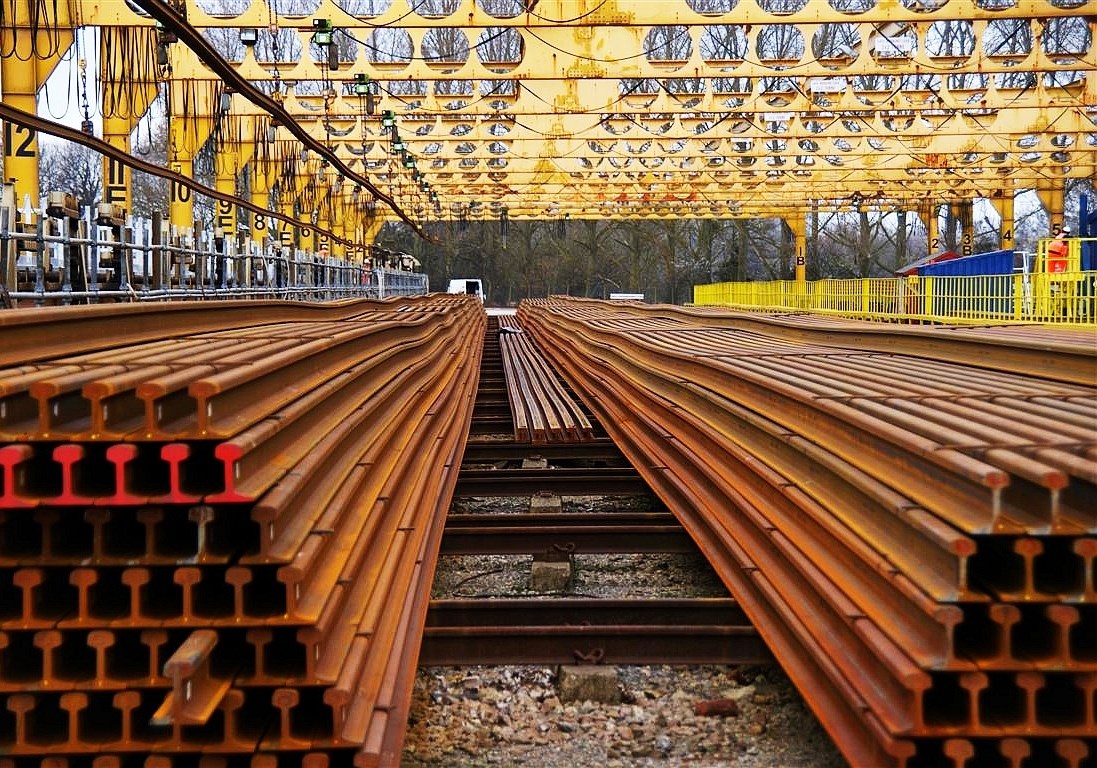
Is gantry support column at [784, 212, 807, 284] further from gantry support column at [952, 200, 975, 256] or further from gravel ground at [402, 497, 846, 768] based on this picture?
gravel ground at [402, 497, 846, 768]

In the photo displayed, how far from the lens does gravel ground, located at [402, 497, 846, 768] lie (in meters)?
4.32

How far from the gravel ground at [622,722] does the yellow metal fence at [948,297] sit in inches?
439

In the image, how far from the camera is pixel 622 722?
4.66 metres

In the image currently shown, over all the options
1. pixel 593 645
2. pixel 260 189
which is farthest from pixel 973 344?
pixel 260 189

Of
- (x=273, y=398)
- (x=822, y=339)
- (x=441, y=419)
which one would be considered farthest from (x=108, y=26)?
(x=273, y=398)

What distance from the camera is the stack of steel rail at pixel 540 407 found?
1001 centimetres

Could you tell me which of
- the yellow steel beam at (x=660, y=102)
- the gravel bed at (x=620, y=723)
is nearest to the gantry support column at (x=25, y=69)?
the yellow steel beam at (x=660, y=102)

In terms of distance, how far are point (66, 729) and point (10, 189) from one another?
7535mm

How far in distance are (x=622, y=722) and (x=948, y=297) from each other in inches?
832

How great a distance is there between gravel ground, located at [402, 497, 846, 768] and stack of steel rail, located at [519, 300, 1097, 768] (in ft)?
1.06

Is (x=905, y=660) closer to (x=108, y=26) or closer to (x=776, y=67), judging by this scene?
(x=108, y=26)

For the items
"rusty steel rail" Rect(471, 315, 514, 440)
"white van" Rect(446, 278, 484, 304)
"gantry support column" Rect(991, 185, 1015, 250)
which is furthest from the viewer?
"white van" Rect(446, 278, 484, 304)

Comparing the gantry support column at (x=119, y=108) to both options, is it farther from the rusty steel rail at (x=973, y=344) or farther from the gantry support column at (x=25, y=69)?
the rusty steel rail at (x=973, y=344)

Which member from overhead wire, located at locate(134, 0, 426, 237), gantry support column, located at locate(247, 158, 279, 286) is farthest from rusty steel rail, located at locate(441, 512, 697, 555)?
gantry support column, located at locate(247, 158, 279, 286)
